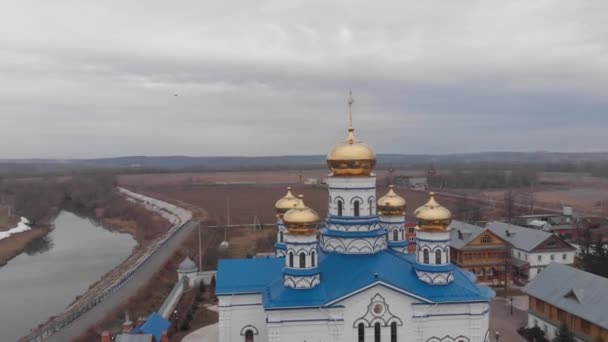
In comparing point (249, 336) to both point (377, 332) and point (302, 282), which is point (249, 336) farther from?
point (377, 332)

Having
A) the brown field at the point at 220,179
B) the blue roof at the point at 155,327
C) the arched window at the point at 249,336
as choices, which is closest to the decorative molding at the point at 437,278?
the arched window at the point at 249,336

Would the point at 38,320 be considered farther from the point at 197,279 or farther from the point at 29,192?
the point at 29,192

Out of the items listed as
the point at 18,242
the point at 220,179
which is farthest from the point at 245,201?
the point at 220,179

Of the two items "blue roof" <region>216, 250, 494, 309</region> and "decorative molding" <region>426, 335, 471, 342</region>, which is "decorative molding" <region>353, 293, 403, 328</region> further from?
"decorative molding" <region>426, 335, 471, 342</region>

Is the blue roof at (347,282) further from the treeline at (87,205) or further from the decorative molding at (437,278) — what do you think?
the treeline at (87,205)

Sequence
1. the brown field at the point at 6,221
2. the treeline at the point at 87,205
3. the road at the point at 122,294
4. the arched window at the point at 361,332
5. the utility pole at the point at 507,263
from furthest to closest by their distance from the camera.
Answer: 1. the treeline at the point at 87,205
2. the brown field at the point at 6,221
3. the utility pole at the point at 507,263
4. the road at the point at 122,294
5. the arched window at the point at 361,332

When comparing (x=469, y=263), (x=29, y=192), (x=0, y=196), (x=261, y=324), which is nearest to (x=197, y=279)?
(x=261, y=324)
